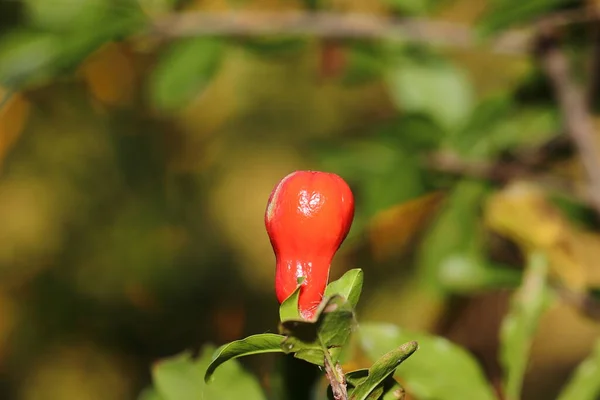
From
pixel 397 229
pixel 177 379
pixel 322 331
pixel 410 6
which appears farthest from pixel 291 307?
pixel 397 229

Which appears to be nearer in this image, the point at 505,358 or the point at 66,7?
the point at 505,358

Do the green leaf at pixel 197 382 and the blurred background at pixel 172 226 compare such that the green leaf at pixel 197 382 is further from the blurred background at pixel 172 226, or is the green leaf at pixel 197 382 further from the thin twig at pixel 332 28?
the blurred background at pixel 172 226

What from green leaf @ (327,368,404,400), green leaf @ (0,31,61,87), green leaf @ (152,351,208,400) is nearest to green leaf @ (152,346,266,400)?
green leaf @ (152,351,208,400)

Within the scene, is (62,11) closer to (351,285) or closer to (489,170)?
(489,170)

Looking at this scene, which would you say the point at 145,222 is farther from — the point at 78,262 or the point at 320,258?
the point at 320,258

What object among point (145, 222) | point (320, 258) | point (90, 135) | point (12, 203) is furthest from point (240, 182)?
point (320, 258)

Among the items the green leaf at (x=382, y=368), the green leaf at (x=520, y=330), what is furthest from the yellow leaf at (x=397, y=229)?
the green leaf at (x=382, y=368)

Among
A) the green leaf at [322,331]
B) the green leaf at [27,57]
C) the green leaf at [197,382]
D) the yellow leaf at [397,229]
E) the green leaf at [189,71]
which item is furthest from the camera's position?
the yellow leaf at [397,229]

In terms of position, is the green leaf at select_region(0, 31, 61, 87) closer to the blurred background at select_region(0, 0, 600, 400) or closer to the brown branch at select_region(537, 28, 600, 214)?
the blurred background at select_region(0, 0, 600, 400)
